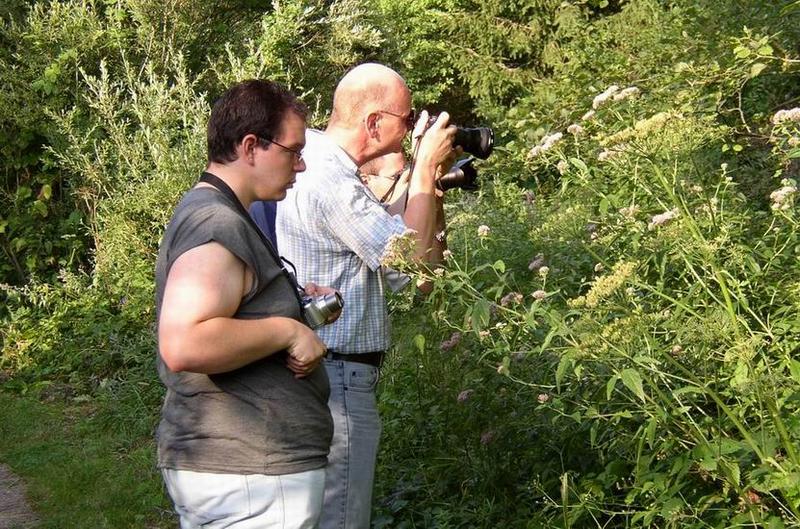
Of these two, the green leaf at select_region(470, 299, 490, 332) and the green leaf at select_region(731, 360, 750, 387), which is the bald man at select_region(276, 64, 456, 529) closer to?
the green leaf at select_region(470, 299, 490, 332)

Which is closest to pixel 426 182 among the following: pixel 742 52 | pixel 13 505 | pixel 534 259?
pixel 534 259

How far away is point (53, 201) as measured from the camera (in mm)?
11414

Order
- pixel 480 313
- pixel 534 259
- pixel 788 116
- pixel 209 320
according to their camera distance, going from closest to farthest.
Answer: pixel 209 320 → pixel 480 313 → pixel 788 116 → pixel 534 259

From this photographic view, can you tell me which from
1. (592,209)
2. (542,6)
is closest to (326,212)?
(592,209)

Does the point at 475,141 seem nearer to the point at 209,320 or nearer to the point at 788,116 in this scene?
the point at 788,116

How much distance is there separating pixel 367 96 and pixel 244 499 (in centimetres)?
138

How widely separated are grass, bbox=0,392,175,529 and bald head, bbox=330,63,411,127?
3.36 meters

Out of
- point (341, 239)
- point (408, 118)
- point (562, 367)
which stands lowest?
point (562, 367)

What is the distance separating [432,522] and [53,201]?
297 inches

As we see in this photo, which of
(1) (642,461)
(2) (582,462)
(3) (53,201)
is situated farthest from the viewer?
(3) (53,201)

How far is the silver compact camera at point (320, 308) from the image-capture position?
3109 millimetres

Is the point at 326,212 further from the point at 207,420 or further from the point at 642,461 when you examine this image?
the point at 642,461

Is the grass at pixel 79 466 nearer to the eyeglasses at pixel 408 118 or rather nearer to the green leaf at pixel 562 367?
the eyeglasses at pixel 408 118

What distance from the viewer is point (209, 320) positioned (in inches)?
105
